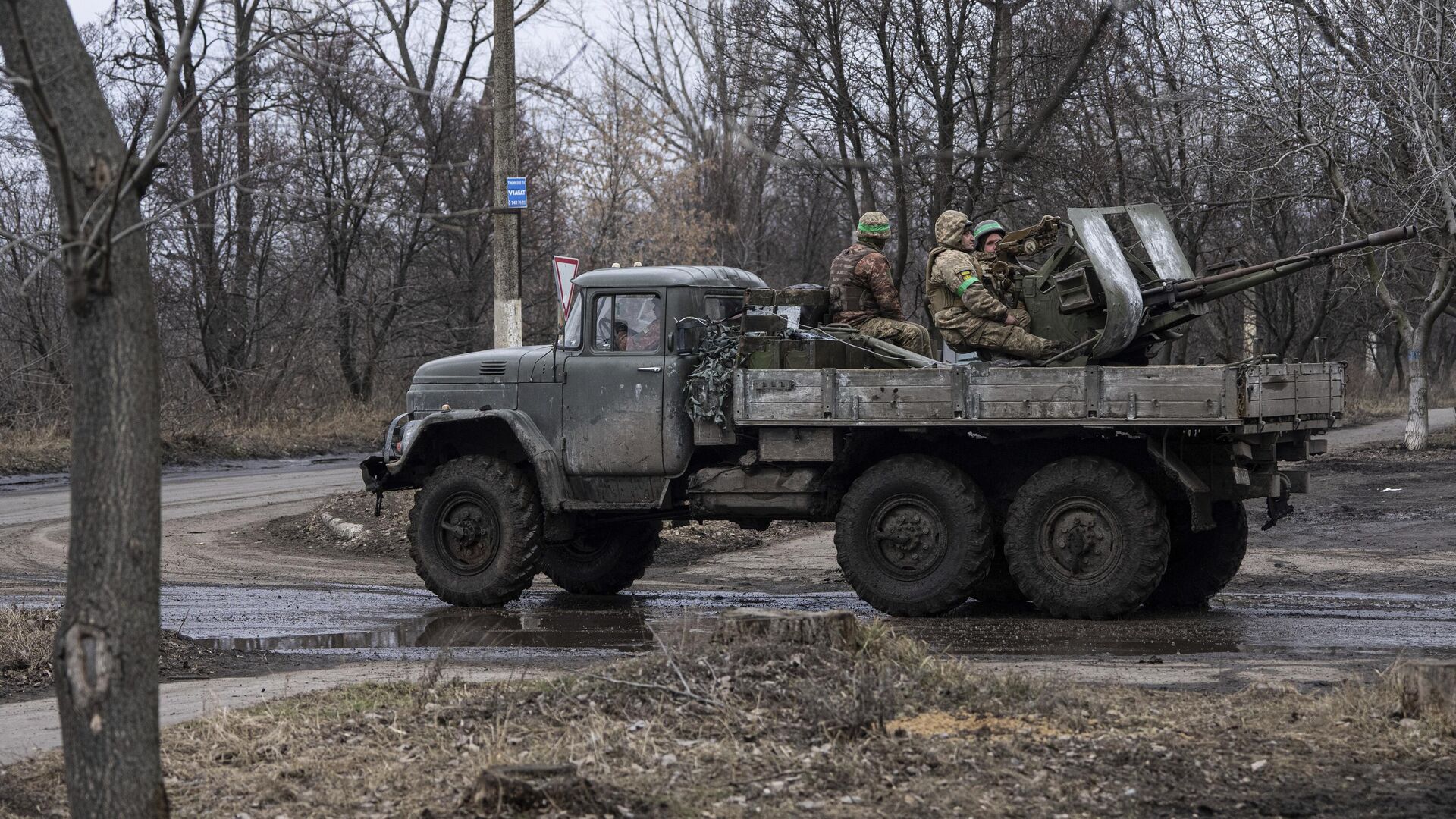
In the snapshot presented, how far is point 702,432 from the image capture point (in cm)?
1085

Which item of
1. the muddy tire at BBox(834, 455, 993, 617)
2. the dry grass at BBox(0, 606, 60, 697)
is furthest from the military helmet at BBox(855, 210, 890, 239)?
the dry grass at BBox(0, 606, 60, 697)

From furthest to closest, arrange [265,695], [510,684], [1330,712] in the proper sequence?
[265,695], [510,684], [1330,712]

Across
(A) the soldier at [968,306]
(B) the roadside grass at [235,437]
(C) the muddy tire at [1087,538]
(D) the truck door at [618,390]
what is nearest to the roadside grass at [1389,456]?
(A) the soldier at [968,306]

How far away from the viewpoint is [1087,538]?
9.98 m

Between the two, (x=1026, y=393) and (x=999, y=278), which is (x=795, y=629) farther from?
(x=999, y=278)

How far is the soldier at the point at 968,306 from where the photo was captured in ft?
34.7

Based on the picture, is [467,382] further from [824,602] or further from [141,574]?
[141,574]

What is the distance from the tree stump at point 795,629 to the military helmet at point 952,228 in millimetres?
4579

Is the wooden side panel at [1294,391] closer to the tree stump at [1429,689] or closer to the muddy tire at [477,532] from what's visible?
the tree stump at [1429,689]

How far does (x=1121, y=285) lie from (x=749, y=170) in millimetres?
28405

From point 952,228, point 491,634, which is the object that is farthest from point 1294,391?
point 491,634

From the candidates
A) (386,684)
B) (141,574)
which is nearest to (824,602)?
(386,684)

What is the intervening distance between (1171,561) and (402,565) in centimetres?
708

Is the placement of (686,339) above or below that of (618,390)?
above
